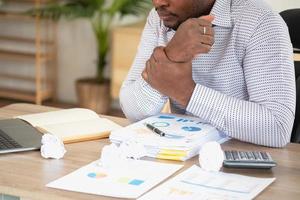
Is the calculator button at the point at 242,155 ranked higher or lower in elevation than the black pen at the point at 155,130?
lower

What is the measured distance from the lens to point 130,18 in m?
5.26

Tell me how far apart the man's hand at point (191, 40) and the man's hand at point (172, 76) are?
0.02m

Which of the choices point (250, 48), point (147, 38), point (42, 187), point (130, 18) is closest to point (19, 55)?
point (130, 18)

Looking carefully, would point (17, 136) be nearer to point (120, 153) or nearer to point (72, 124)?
point (72, 124)

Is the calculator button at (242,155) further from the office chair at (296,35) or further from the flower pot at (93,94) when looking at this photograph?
the flower pot at (93,94)

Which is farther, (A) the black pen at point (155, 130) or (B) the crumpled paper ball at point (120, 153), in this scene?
(A) the black pen at point (155, 130)

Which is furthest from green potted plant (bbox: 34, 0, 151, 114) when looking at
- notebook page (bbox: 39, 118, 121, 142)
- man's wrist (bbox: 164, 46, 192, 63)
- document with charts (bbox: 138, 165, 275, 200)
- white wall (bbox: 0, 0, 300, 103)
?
document with charts (bbox: 138, 165, 275, 200)

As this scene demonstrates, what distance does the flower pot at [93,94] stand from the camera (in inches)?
201

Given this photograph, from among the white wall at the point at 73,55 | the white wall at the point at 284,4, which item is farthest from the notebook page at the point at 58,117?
the white wall at the point at 73,55

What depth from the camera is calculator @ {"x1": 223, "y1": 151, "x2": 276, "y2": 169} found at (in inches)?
60.3

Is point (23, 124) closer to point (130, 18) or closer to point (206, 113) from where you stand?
point (206, 113)

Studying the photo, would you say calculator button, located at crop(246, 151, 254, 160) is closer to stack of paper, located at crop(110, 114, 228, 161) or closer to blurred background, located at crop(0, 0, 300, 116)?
stack of paper, located at crop(110, 114, 228, 161)

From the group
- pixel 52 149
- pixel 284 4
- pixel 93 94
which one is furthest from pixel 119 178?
pixel 93 94

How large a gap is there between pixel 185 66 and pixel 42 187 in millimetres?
577
